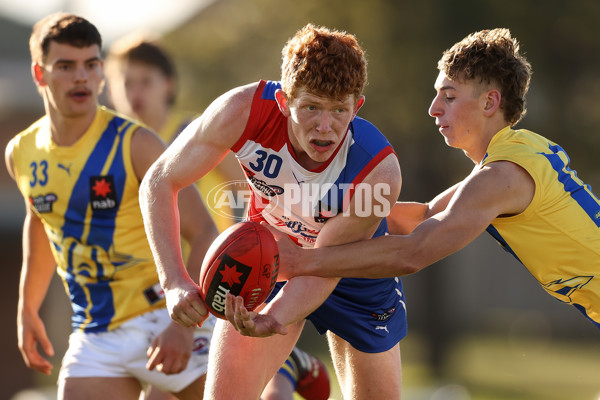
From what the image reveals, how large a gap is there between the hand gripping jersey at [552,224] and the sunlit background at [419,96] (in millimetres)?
9804

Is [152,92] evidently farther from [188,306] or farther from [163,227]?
[188,306]

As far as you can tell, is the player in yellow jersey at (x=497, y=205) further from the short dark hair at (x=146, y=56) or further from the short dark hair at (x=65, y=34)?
the short dark hair at (x=146, y=56)

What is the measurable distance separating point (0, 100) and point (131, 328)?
46.0ft

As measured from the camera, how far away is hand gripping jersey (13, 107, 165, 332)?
224 inches

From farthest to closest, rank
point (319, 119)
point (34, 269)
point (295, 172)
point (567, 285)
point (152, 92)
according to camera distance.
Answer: point (152, 92) → point (34, 269) → point (567, 285) → point (295, 172) → point (319, 119)

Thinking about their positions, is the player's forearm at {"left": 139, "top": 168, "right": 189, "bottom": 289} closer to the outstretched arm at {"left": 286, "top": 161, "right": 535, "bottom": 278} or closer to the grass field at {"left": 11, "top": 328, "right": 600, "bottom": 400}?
the outstretched arm at {"left": 286, "top": 161, "right": 535, "bottom": 278}

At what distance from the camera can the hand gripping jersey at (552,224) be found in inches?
184

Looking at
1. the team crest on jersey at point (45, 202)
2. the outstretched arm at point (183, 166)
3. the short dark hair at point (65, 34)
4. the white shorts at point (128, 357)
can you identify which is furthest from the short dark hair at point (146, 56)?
the outstretched arm at point (183, 166)

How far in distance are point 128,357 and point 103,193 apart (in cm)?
100

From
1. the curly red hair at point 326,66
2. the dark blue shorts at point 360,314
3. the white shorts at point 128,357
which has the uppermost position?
the curly red hair at point 326,66

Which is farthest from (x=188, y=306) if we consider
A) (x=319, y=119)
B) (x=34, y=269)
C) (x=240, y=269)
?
(x=34, y=269)

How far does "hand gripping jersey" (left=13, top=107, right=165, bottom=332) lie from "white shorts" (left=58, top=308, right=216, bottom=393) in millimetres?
68

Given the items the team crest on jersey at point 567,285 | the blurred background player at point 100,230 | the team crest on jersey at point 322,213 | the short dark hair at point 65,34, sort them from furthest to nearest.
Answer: the short dark hair at point 65,34, the blurred background player at point 100,230, the team crest on jersey at point 567,285, the team crest on jersey at point 322,213

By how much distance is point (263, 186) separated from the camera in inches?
189
